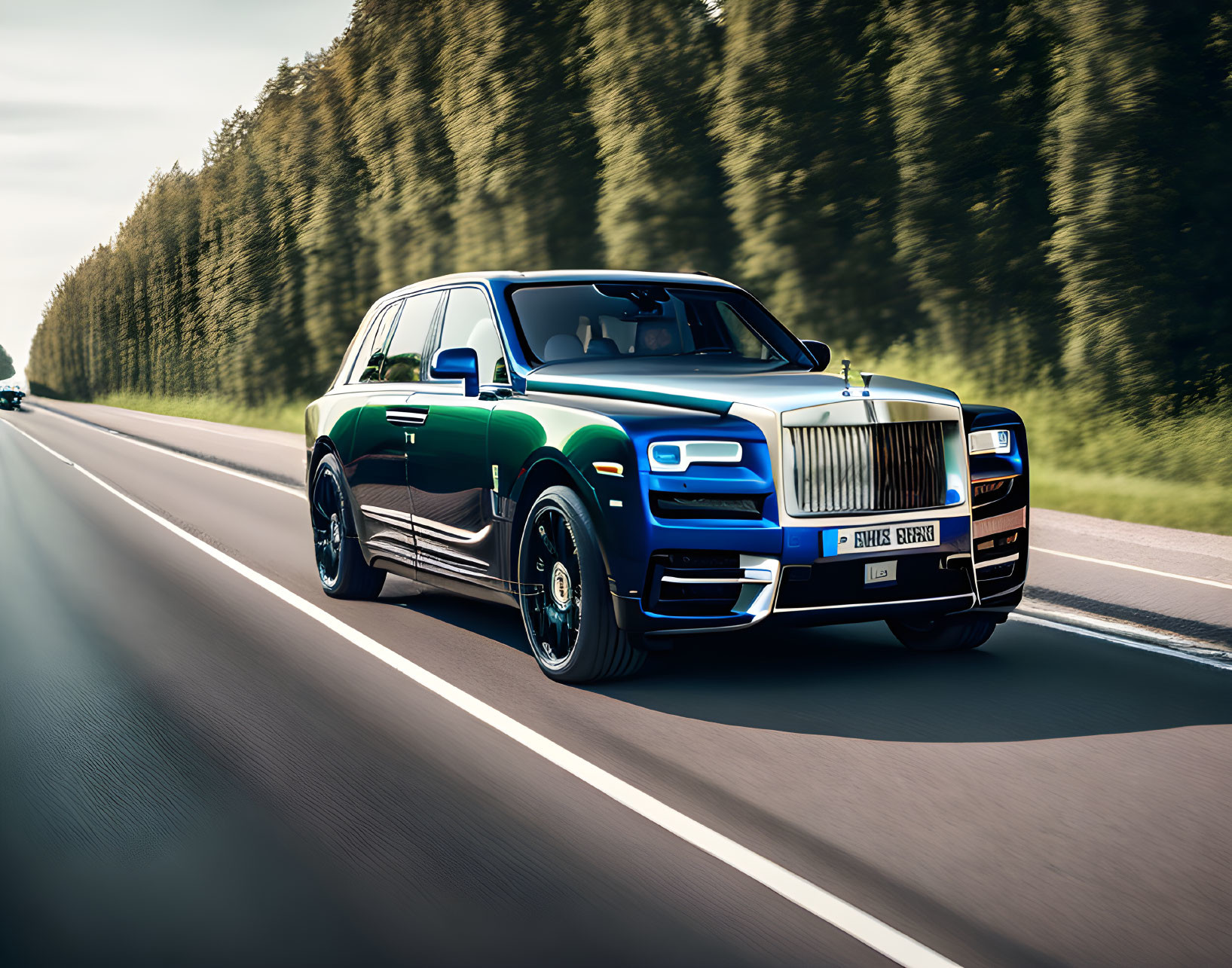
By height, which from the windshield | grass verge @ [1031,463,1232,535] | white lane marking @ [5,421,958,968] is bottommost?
grass verge @ [1031,463,1232,535]

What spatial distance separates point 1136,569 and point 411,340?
5744mm

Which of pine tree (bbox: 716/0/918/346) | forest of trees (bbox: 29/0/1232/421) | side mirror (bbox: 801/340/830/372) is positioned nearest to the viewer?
side mirror (bbox: 801/340/830/372)

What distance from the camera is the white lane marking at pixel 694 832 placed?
139 inches

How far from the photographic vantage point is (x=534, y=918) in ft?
12.2

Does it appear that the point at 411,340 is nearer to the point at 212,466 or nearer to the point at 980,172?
the point at 980,172

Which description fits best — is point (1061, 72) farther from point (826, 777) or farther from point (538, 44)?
point (538, 44)

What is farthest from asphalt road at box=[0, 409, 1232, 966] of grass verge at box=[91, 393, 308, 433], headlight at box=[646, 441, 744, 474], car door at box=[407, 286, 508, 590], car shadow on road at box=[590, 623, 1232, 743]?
grass verge at box=[91, 393, 308, 433]

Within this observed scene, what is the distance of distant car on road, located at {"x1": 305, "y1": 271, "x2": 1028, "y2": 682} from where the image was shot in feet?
19.6

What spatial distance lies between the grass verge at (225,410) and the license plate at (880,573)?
29.3 meters

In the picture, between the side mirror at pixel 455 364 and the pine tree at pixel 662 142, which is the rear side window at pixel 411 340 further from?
the pine tree at pixel 662 142

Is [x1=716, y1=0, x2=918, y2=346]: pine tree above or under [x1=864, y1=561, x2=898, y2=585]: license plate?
above

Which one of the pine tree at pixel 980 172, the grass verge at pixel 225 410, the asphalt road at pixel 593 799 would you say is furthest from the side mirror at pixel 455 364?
the grass verge at pixel 225 410

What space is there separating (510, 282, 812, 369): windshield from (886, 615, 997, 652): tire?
5.26 ft

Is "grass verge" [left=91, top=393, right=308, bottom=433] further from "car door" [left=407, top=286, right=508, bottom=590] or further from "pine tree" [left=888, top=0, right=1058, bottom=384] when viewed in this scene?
"car door" [left=407, top=286, right=508, bottom=590]
